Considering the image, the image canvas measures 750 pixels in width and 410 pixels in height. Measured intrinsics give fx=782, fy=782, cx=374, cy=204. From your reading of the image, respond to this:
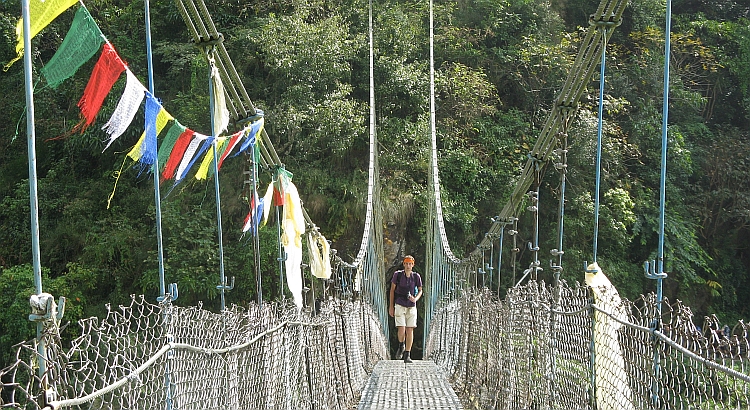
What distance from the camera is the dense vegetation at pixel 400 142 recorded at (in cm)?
600

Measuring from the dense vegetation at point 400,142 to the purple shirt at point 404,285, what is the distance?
1.79 m

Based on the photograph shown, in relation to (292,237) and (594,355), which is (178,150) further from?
(594,355)

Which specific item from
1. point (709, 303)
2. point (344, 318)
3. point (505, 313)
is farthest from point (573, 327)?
point (709, 303)

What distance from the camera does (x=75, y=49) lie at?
1.16 meters

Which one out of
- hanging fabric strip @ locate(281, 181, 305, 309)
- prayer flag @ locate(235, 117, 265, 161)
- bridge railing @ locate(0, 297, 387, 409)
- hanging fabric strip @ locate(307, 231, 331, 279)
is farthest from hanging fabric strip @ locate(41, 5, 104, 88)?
hanging fabric strip @ locate(307, 231, 331, 279)

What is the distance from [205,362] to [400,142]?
230 inches

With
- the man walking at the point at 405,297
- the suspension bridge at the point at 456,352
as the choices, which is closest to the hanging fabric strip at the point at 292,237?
the suspension bridge at the point at 456,352

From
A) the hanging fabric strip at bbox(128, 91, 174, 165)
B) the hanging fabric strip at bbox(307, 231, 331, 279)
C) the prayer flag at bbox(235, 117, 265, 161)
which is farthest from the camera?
the hanging fabric strip at bbox(307, 231, 331, 279)

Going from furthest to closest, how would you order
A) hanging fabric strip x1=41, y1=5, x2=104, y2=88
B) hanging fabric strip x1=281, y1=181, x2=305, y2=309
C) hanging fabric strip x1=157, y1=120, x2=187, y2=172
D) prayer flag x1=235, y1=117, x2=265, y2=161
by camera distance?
hanging fabric strip x1=281, y1=181, x2=305, y2=309
prayer flag x1=235, y1=117, x2=265, y2=161
hanging fabric strip x1=157, y1=120, x2=187, y2=172
hanging fabric strip x1=41, y1=5, x2=104, y2=88

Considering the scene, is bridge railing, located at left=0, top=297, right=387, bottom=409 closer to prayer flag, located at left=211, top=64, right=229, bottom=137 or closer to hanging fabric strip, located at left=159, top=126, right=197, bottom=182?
hanging fabric strip, located at left=159, top=126, right=197, bottom=182

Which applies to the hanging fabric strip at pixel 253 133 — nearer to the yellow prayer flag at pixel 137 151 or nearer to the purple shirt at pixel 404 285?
the yellow prayer flag at pixel 137 151

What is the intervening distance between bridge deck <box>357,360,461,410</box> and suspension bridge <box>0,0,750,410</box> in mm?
12

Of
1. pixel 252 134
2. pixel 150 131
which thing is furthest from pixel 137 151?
pixel 252 134

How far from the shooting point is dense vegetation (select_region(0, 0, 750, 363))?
236 inches
